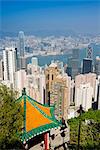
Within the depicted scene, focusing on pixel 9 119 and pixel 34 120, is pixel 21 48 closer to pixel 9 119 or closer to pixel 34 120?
pixel 34 120

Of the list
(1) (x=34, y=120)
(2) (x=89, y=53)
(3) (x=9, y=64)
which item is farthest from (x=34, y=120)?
(2) (x=89, y=53)

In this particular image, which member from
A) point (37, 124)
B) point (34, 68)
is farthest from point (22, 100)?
point (34, 68)

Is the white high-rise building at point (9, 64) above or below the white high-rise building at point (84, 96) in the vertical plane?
above

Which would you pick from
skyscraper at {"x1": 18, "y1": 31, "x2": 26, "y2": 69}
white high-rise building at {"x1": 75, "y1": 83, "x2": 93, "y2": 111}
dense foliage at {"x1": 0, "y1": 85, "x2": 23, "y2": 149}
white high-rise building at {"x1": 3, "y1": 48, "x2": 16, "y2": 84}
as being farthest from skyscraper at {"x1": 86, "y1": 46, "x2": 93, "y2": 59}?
dense foliage at {"x1": 0, "y1": 85, "x2": 23, "y2": 149}

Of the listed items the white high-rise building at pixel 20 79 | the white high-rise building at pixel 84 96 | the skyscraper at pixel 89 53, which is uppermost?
the skyscraper at pixel 89 53

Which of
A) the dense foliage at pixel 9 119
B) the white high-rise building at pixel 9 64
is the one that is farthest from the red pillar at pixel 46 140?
the white high-rise building at pixel 9 64

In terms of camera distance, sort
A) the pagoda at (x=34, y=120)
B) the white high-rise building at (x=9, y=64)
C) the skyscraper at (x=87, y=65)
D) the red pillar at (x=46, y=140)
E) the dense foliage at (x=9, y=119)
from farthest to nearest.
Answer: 1. the skyscraper at (x=87, y=65)
2. the white high-rise building at (x=9, y=64)
3. the red pillar at (x=46, y=140)
4. the pagoda at (x=34, y=120)
5. the dense foliage at (x=9, y=119)

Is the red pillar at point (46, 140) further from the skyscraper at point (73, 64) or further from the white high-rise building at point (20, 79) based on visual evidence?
the skyscraper at point (73, 64)
